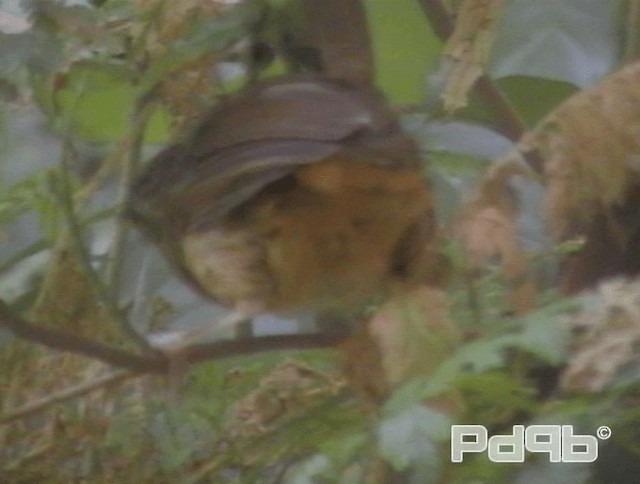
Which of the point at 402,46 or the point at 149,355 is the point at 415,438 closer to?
the point at 149,355

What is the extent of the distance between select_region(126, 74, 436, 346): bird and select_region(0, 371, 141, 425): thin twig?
0.08 m

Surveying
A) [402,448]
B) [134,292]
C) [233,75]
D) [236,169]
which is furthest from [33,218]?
[402,448]

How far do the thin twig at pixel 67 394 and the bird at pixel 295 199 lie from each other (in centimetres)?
8

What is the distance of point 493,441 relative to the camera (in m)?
0.50

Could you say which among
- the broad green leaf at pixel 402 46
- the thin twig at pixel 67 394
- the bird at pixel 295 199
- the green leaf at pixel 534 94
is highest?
the bird at pixel 295 199

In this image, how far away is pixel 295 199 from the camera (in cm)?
52

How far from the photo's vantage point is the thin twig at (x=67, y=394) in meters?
0.61

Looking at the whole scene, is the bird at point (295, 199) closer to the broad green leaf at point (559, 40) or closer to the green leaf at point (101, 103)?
the green leaf at point (101, 103)

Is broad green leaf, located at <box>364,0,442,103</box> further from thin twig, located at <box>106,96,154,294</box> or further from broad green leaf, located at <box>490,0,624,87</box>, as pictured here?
thin twig, located at <box>106,96,154,294</box>

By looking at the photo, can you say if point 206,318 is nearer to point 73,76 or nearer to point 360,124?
point 73,76

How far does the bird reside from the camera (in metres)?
0.48

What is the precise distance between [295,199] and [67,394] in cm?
20

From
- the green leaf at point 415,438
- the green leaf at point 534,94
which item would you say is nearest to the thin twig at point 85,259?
the green leaf at point 415,438

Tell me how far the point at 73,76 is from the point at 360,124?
9.8 inches
